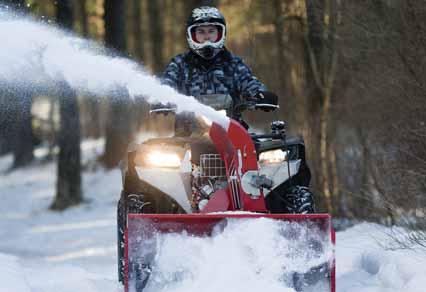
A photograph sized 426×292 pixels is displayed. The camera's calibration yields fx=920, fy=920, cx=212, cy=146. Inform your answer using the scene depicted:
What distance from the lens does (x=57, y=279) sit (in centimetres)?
827

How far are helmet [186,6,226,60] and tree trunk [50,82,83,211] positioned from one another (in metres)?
11.3

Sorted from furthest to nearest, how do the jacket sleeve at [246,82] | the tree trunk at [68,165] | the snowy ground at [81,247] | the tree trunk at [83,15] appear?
the tree trunk at [83,15]
the tree trunk at [68,165]
the jacket sleeve at [246,82]
the snowy ground at [81,247]

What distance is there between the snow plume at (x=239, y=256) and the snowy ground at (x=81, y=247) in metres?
0.06

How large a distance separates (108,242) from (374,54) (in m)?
6.41

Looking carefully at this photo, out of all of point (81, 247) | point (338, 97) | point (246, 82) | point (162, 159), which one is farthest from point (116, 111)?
point (162, 159)

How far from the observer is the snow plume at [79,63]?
6973 mm

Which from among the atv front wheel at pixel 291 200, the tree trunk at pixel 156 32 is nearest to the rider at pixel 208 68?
the atv front wheel at pixel 291 200

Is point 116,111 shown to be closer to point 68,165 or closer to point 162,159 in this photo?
point 68,165

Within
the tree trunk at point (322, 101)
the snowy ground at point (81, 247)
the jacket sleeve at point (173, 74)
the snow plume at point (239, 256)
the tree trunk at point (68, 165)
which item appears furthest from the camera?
the tree trunk at point (68, 165)

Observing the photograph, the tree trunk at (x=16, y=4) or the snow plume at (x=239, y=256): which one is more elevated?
the tree trunk at (x=16, y=4)

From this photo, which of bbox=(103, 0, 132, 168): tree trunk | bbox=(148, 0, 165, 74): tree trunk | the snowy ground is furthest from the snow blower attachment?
bbox=(148, 0, 165, 74): tree trunk

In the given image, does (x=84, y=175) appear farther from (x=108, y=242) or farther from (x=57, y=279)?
(x=57, y=279)

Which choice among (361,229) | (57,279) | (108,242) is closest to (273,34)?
(108,242)

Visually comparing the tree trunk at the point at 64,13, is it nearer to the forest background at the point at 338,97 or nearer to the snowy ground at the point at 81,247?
the forest background at the point at 338,97
